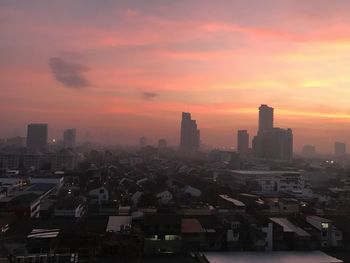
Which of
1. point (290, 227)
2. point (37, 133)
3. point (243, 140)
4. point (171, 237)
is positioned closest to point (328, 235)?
point (290, 227)

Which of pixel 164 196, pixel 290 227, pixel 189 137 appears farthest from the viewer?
pixel 189 137

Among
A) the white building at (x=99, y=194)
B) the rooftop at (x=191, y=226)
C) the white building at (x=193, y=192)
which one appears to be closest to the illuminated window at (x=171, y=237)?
the rooftop at (x=191, y=226)

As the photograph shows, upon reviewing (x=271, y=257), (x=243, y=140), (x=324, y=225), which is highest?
(x=243, y=140)

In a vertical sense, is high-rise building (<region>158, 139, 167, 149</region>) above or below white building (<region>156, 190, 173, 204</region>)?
above

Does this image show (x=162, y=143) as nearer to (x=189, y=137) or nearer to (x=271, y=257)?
(x=189, y=137)

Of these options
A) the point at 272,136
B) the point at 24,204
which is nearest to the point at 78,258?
the point at 24,204

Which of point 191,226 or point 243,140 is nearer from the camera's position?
point 191,226

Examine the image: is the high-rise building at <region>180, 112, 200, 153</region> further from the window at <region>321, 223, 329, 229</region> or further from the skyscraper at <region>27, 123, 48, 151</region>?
the window at <region>321, 223, 329, 229</region>

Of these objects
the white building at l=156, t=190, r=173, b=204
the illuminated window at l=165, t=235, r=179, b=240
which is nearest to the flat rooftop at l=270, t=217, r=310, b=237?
the illuminated window at l=165, t=235, r=179, b=240

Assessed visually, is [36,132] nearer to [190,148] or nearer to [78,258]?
[190,148]

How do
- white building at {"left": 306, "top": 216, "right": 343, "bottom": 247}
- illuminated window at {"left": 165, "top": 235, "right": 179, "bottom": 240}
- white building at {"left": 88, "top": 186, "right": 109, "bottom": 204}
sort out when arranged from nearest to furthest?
illuminated window at {"left": 165, "top": 235, "right": 179, "bottom": 240} < white building at {"left": 306, "top": 216, "right": 343, "bottom": 247} < white building at {"left": 88, "top": 186, "right": 109, "bottom": 204}
